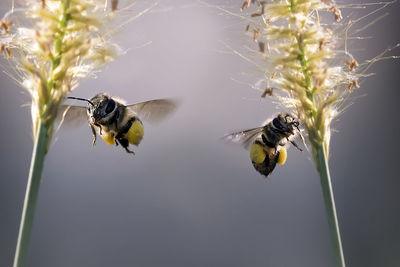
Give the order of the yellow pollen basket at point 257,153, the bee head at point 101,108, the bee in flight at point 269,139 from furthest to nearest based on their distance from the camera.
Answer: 1. the yellow pollen basket at point 257,153
2. the bee in flight at point 269,139
3. the bee head at point 101,108

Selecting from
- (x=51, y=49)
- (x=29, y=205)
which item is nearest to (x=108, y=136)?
(x=51, y=49)

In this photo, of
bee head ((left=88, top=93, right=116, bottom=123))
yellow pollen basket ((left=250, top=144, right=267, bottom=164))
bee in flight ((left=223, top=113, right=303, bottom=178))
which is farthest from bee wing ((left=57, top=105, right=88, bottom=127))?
yellow pollen basket ((left=250, top=144, right=267, bottom=164))

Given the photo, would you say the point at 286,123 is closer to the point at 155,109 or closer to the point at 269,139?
the point at 269,139

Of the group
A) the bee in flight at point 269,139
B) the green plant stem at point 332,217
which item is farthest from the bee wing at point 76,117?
the green plant stem at point 332,217

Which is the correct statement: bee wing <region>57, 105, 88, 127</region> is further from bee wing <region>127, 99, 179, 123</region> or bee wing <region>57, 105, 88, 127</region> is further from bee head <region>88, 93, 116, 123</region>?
bee wing <region>127, 99, 179, 123</region>

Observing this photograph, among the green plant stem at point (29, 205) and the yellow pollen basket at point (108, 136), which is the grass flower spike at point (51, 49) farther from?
the yellow pollen basket at point (108, 136)
